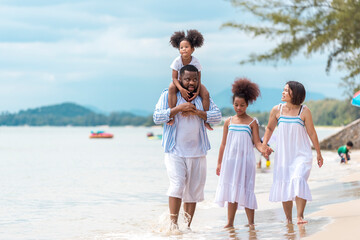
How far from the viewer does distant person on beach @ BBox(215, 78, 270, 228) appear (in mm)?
6367

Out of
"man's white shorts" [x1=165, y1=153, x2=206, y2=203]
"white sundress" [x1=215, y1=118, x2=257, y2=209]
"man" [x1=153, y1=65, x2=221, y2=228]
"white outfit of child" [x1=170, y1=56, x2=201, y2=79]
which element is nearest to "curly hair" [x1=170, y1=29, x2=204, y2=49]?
"white outfit of child" [x1=170, y1=56, x2=201, y2=79]

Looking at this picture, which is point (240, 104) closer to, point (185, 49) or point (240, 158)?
point (240, 158)

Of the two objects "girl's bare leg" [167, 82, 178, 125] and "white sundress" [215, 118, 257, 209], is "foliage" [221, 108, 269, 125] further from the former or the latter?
"girl's bare leg" [167, 82, 178, 125]

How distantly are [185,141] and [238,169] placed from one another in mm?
703

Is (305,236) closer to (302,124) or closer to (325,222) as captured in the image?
(325,222)

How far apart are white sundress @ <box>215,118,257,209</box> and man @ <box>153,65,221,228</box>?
269mm

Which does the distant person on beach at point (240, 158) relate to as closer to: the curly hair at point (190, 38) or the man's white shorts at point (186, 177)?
the man's white shorts at point (186, 177)

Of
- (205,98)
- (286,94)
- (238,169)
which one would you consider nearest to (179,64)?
(205,98)

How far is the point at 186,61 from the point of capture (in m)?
6.32

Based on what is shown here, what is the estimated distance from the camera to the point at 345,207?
6.98 m

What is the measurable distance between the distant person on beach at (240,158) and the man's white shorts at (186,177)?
0.28 meters

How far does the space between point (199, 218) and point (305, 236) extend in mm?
3223

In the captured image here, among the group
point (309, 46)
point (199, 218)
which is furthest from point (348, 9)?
point (199, 218)

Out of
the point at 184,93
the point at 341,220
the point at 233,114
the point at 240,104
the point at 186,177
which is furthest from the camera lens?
the point at 233,114
